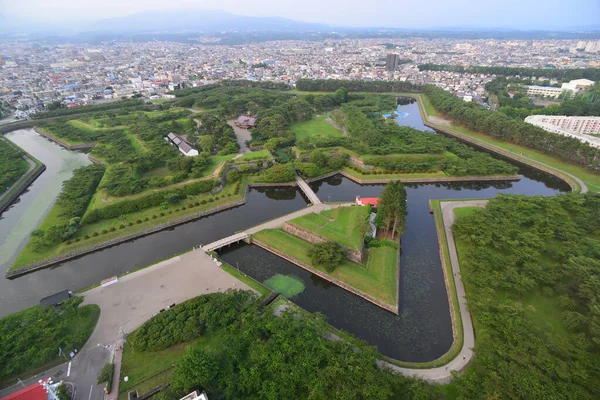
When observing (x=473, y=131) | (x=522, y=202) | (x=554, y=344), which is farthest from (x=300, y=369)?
(x=473, y=131)

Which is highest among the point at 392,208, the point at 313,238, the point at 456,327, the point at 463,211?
the point at 392,208

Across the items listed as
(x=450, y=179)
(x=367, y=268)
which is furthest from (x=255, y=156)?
(x=450, y=179)

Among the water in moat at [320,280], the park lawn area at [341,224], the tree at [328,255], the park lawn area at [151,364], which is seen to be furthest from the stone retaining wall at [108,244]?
the tree at [328,255]

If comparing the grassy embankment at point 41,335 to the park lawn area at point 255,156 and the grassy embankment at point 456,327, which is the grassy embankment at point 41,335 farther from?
the park lawn area at point 255,156

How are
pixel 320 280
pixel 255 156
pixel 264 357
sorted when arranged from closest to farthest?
1. pixel 264 357
2. pixel 320 280
3. pixel 255 156

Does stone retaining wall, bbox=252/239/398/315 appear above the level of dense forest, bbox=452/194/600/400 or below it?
below

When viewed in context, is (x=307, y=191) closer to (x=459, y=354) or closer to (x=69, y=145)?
(x=459, y=354)

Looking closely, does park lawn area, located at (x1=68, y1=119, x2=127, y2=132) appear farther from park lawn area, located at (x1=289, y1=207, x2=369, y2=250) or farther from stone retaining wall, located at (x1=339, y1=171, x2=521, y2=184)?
stone retaining wall, located at (x1=339, y1=171, x2=521, y2=184)

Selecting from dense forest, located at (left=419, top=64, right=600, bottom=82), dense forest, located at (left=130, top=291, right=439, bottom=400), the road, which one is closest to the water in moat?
the road
